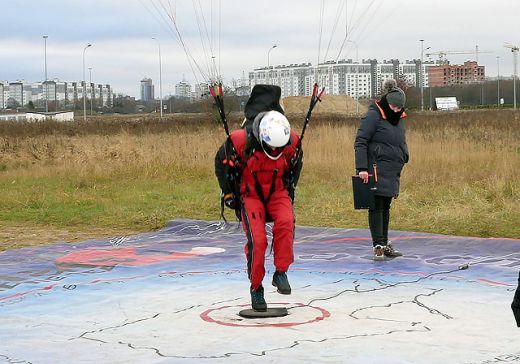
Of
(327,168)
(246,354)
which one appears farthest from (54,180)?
(246,354)

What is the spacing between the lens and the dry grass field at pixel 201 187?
9438 millimetres

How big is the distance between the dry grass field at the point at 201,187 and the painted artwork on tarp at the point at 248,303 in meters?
1.38

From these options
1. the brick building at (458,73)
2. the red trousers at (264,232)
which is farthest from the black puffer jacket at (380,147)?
the brick building at (458,73)

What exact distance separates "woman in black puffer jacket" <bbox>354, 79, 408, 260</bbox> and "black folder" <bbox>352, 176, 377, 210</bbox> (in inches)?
1.8

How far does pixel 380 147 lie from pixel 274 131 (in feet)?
7.83

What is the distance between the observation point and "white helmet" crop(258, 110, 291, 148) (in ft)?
15.8

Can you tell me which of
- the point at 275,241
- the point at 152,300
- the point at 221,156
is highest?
the point at 221,156

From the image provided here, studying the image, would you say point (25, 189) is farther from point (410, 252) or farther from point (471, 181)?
point (410, 252)

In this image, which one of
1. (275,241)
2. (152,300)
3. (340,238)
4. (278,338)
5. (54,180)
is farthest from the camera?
(54,180)

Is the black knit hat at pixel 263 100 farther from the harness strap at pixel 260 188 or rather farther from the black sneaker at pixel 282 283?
the black sneaker at pixel 282 283

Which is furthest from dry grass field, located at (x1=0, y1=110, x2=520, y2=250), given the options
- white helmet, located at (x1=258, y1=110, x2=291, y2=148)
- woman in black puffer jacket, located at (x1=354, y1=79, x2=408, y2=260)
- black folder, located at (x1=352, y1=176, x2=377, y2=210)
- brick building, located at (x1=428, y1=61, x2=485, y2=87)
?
brick building, located at (x1=428, y1=61, x2=485, y2=87)

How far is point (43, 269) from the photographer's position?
6863 millimetres

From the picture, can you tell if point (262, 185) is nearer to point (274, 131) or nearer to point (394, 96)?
point (274, 131)

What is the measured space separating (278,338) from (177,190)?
8.94 metres
